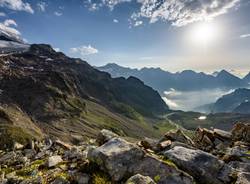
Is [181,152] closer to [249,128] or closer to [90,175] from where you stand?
[90,175]

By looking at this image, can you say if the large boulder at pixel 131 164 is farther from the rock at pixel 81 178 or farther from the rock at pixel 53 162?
the rock at pixel 53 162

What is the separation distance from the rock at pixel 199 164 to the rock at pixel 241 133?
961 cm

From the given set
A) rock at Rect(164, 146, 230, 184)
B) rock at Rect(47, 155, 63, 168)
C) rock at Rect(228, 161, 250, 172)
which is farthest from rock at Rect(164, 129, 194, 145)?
rock at Rect(47, 155, 63, 168)

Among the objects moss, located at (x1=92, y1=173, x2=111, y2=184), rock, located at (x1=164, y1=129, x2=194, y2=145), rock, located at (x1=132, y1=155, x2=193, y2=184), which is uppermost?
rock, located at (x1=164, y1=129, x2=194, y2=145)

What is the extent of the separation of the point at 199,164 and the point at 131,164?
4.23m

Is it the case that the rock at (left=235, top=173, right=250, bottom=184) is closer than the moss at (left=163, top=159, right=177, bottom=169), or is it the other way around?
the rock at (left=235, top=173, right=250, bottom=184)

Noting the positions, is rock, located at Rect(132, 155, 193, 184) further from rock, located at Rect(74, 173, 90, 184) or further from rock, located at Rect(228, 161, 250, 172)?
rock, located at Rect(228, 161, 250, 172)

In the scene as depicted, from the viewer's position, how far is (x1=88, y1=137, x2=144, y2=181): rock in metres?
15.9

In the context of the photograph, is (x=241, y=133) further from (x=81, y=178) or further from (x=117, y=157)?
(x=81, y=178)

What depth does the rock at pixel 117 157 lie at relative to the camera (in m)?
15.9

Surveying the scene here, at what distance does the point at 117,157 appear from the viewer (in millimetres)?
16656

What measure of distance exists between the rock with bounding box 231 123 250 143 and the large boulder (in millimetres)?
12547

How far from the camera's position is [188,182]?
14836 mm

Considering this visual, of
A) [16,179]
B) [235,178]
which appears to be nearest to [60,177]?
[16,179]
